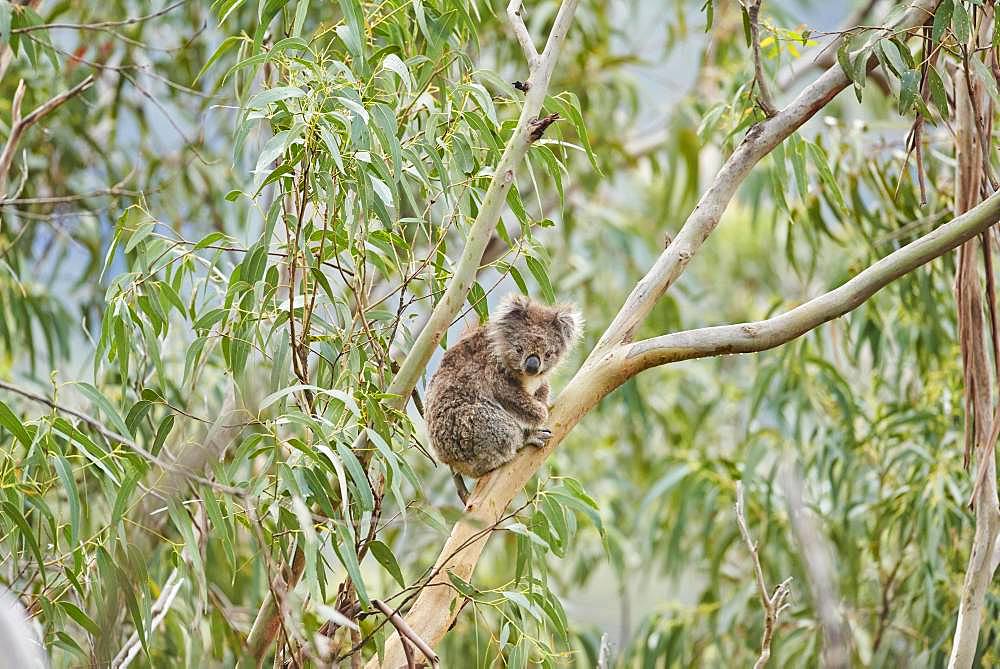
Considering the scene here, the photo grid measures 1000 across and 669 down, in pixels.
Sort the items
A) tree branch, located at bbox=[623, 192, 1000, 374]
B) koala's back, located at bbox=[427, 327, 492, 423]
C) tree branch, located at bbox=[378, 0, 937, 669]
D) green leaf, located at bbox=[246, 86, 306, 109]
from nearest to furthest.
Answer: green leaf, located at bbox=[246, 86, 306, 109] → tree branch, located at bbox=[623, 192, 1000, 374] → tree branch, located at bbox=[378, 0, 937, 669] → koala's back, located at bbox=[427, 327, 492, 423]

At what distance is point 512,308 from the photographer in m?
2.68

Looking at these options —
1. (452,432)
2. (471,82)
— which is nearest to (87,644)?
(452,432)

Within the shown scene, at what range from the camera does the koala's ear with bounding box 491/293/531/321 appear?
2.66 meters

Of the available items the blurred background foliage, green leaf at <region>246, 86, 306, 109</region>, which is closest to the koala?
the blurred background foliage

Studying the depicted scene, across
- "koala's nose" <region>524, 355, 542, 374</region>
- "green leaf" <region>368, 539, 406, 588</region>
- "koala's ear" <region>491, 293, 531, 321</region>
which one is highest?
"koala's ear" <region>491, 293, 531, 321</region>

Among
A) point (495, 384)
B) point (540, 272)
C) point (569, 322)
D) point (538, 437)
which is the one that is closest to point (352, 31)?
point (540, 272)

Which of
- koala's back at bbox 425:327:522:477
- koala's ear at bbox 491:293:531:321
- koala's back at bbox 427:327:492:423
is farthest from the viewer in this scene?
koala's ear at bbox 491:293:531:321

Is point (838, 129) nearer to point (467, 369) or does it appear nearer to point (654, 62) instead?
point (467, 369)

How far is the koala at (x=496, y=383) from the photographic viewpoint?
2307mm

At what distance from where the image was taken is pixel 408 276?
1853 mm

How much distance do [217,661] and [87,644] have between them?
0.32 m

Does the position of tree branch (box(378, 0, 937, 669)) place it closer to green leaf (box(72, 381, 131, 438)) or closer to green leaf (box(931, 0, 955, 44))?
green leaf (box(931, 0, 955, 44))

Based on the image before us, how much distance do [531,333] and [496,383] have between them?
0.52 feet

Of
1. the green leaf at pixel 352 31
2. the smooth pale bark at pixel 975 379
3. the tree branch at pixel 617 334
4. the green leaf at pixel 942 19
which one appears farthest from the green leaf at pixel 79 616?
the green leaf at pixel 942 19
